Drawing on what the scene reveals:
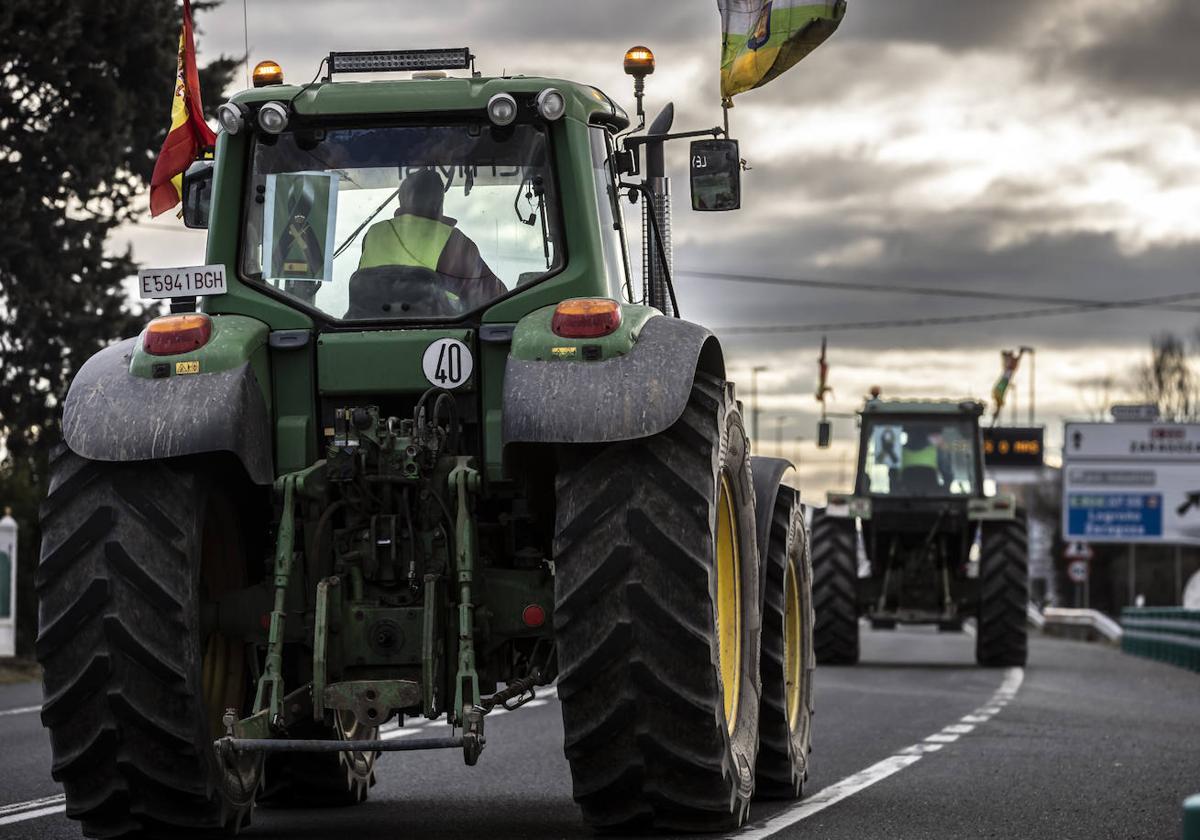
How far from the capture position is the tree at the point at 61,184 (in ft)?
98.9

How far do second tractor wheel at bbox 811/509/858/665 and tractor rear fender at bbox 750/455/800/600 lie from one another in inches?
693

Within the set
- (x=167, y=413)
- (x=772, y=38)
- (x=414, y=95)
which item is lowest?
(x=167, y=413)

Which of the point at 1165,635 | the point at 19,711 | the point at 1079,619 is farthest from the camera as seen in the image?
the point at 1079,619

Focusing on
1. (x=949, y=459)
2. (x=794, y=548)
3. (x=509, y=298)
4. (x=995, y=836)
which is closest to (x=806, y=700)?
(x=794, y=548)

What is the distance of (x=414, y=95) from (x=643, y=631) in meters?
2.40

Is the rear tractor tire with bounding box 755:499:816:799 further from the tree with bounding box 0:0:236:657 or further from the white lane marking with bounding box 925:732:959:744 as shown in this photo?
the tree with bounding box 0:0:236:657

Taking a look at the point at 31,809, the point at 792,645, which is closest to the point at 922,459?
the point at 792,645

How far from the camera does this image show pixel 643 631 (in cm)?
796

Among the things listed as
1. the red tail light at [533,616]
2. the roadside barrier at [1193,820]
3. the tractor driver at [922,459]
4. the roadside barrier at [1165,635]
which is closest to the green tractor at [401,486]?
the red tail light at [533,616]

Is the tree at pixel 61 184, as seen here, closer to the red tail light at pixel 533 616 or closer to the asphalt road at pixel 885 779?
the asphalt road at pixel 885 779

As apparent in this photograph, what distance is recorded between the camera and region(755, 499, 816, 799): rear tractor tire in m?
10.3

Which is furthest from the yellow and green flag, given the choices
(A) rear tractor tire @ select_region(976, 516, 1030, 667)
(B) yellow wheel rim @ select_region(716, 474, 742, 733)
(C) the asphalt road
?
(A) rear tractor tire @ select_region(976, 516, 1030, 667)

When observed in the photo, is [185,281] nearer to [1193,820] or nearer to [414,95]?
[414,95]

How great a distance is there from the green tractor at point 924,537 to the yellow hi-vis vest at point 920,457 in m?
0.01
